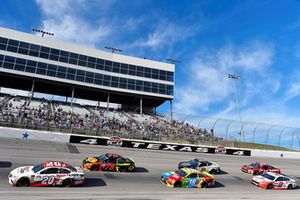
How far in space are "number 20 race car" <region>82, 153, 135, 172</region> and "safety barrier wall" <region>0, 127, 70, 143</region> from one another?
13015 millimetres

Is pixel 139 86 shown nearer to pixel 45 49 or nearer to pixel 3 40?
pixel 45 49

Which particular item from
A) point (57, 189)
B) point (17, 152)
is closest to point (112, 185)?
point (57, 189)

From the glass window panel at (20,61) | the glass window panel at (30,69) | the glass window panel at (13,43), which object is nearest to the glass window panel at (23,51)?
the glass window panel at (13,43)

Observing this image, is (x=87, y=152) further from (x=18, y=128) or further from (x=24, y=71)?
(x=24, y=71)

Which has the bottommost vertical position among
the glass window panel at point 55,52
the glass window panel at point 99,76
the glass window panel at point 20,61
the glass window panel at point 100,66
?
the glass window panel at point 99,76

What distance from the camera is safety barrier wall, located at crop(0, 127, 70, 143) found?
100 feet

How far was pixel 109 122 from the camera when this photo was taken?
40.2 m

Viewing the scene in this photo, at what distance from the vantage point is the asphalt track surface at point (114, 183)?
1453 centimetres

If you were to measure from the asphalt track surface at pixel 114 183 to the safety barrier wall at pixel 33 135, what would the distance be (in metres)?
1.27

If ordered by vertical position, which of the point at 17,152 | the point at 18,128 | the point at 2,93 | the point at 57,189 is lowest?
the point at 57,189

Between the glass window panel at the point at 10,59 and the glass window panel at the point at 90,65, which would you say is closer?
the glass window panel at the point at 10,59

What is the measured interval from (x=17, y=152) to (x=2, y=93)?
100ft

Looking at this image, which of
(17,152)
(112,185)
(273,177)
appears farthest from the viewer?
(17,152)

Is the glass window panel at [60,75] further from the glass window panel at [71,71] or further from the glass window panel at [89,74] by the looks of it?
the glass window panel at [89,74]
